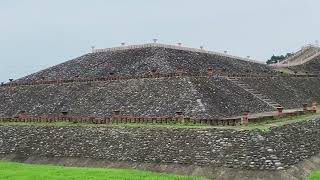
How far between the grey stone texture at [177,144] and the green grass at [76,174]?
174 cm

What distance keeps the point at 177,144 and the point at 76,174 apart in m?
5.33

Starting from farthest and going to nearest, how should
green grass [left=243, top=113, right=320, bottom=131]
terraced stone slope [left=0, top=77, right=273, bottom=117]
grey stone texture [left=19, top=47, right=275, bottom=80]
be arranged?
grey stone texture [left=19, top=47, right=275, bottom=80] → terraced stone slope [left=0, top=77, right=273, bottom=117] → green grass [left=243, top=113, right=320, bottom=131]

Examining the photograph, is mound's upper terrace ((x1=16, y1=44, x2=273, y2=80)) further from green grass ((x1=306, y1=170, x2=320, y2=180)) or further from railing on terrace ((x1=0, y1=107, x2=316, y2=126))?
green grass ((x1=306, y1=170, x2=320, y2=180))

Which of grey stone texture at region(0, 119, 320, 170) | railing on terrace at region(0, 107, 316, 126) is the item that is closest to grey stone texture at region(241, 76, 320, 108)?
railing on terrace at region(0, 107, 316, 126)

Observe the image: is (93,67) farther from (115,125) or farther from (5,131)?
(115,125)

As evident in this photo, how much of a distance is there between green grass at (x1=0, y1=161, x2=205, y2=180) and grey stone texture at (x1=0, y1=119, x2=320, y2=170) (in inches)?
68.3

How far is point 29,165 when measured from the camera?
92.9 feet

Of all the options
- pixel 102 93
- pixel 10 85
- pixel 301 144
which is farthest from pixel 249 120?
pixel 10 85

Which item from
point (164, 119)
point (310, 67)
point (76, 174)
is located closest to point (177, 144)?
point (164, 119)

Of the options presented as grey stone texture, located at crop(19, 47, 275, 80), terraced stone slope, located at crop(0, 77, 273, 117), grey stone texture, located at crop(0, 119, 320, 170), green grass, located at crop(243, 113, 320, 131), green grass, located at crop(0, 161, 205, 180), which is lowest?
green grass, located at crop(0, 161, 205, 180)

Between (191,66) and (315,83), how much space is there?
1669 cm

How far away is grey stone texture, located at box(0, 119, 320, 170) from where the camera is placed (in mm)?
24391

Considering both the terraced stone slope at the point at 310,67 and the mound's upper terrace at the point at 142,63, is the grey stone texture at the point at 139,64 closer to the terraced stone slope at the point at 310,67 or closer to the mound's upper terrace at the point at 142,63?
the mound's upper terrace at the point at 142,63

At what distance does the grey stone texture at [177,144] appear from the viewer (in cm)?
2439
